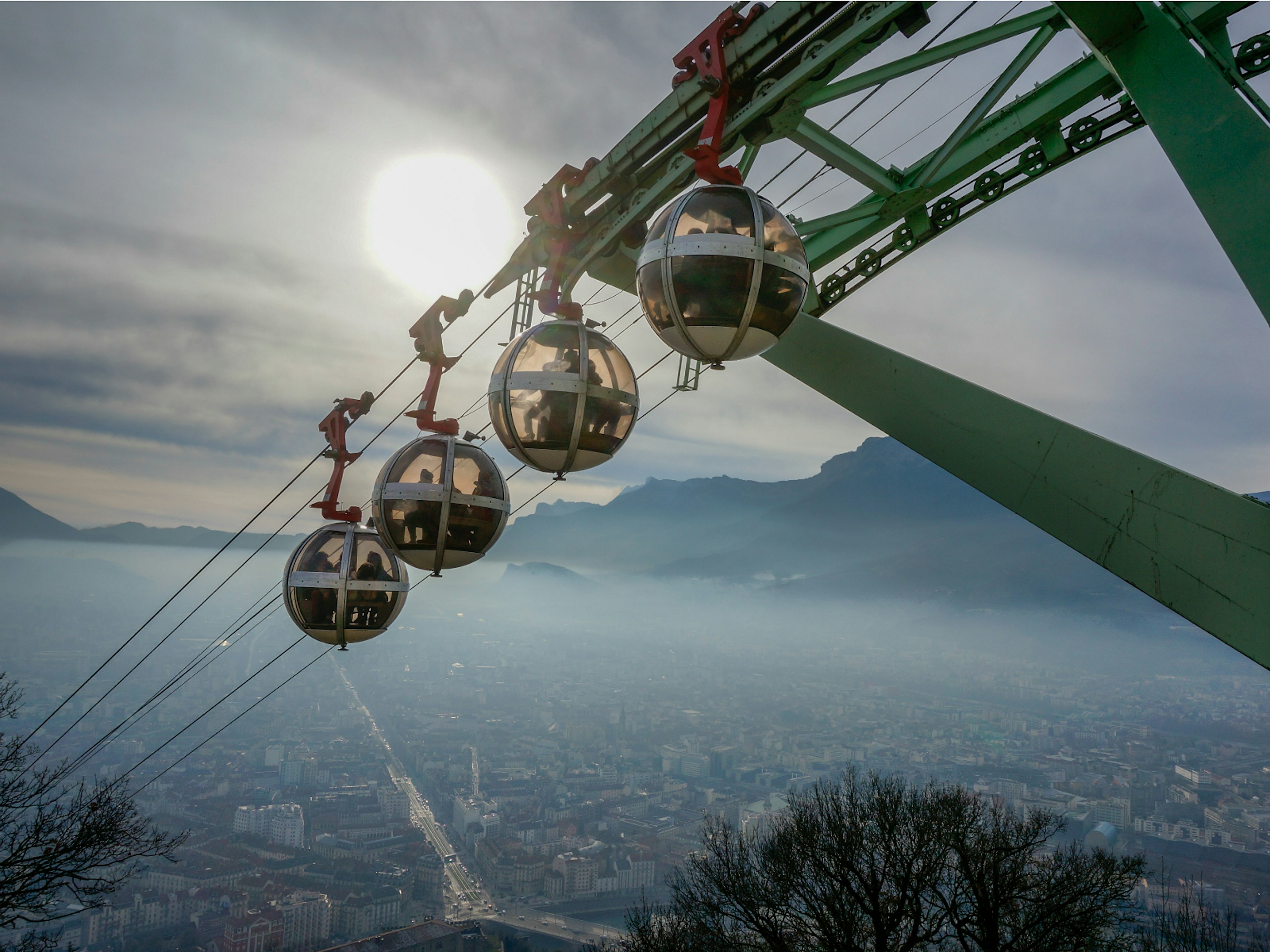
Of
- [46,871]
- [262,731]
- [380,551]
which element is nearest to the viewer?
[380,551]

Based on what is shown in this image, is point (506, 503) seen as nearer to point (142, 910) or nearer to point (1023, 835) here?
point (1023, 835)

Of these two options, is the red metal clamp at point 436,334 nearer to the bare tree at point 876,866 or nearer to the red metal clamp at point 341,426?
the red metal clamp at point 341,426

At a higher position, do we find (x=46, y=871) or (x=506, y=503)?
(x=506, y=503)

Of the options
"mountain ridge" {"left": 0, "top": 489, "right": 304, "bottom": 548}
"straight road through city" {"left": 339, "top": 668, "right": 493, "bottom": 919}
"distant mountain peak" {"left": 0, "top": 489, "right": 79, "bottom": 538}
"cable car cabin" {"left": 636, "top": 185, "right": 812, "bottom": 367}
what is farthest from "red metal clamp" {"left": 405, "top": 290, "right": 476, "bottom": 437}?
"distant mountain peak" {"left": 0, "top": 489, "right": 79, "bottom": 538}

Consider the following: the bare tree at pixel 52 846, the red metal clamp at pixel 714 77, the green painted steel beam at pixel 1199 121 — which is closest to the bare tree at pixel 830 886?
the bare tree at pixel 52 846

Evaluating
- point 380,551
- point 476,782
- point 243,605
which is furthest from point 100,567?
point 380,551

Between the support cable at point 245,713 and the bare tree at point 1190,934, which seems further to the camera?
the bare tree at point 1190,934
